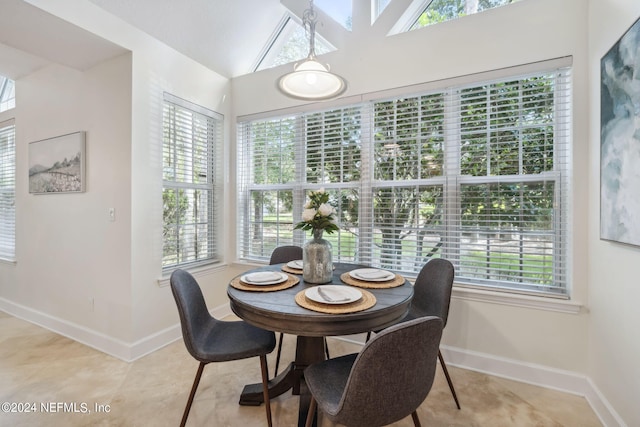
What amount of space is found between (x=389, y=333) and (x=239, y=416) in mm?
1286

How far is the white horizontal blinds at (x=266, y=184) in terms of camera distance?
3.15 metres

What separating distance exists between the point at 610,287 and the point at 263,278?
79.2 inches

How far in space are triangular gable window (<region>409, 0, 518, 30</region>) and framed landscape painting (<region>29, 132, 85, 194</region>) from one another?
127 inches

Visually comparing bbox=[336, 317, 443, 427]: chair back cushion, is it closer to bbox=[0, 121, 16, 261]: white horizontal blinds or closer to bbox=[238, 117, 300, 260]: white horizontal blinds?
bbox=[238, 117, 300, 260]: white horizontal blinds

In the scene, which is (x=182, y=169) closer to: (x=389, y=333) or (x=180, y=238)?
(x=180, y=238)

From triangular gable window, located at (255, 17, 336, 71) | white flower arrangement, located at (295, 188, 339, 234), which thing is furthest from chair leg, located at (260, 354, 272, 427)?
triangular gable window, located at (255, 17, 336, 71)

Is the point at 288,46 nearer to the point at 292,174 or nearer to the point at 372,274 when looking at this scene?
the point at 292,174

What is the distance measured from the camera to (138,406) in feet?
5.93

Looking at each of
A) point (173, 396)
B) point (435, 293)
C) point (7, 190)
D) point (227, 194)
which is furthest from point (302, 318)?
point (7, 190)

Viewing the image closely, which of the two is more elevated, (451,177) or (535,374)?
(451,177)

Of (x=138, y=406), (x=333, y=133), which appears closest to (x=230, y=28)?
(x=333, y=133)

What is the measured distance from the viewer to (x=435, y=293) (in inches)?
77.1

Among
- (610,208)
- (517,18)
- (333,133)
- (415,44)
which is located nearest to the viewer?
(610,208)

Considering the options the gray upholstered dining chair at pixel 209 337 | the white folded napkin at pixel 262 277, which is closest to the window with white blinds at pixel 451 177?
the white folded napkin at pixel 262 277
